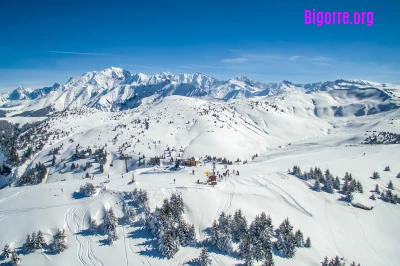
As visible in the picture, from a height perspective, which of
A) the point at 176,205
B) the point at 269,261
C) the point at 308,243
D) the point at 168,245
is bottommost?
the point at 308,243

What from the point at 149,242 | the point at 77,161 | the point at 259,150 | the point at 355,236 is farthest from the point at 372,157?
the point at 77,161

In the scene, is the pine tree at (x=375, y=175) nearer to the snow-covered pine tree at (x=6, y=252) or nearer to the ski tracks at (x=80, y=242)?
the ski tracks at (x=80, y=242)

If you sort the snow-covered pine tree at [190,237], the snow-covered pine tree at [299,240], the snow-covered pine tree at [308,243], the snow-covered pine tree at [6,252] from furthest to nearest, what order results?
1. the snow-covered pine tree at [299,240]
2. the snow-covered pine tree at [308,243]
3. the snow-covered pine tree at [190,237]
4. the snow-covered pine tree at [6,252]

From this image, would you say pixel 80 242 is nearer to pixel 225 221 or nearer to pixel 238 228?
pixel 225 221

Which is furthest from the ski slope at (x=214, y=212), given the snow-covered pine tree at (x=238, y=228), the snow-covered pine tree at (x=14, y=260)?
the snow-covered pine tree at (x=238, y=228)

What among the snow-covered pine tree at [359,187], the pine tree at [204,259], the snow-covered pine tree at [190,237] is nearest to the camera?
the pine tree at [204,259]

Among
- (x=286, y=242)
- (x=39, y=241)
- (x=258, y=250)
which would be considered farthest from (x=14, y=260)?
(x=286, y=242)
